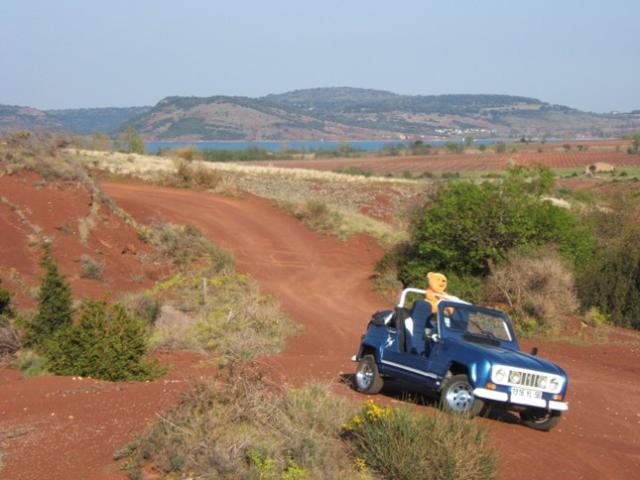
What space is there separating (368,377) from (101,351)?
379cm

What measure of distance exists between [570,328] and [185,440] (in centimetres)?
1660

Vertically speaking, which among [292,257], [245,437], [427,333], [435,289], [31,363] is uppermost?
[435,289]

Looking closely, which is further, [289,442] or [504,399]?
[504,399]

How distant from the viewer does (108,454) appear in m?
8.72

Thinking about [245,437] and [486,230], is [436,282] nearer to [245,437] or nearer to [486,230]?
[245,437]

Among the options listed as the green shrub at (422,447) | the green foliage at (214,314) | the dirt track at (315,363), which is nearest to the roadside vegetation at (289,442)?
the green shrub at (422,447)

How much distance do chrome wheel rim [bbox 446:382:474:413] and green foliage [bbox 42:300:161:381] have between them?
4.73 metres

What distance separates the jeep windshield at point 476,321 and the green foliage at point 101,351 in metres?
4.45

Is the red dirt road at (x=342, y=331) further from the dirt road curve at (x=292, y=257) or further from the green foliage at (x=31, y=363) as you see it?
the green foliage at (x=31, y=363)

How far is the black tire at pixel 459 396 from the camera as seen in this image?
35.0 ft

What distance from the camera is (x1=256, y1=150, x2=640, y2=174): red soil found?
89.9 m

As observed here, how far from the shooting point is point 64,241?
23.7 m

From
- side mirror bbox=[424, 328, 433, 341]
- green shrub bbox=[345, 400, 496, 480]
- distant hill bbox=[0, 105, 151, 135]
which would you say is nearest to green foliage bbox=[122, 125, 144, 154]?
distant hill bbox=[0, 105, 151, 135]

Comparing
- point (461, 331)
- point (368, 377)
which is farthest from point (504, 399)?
point (368, 377)
